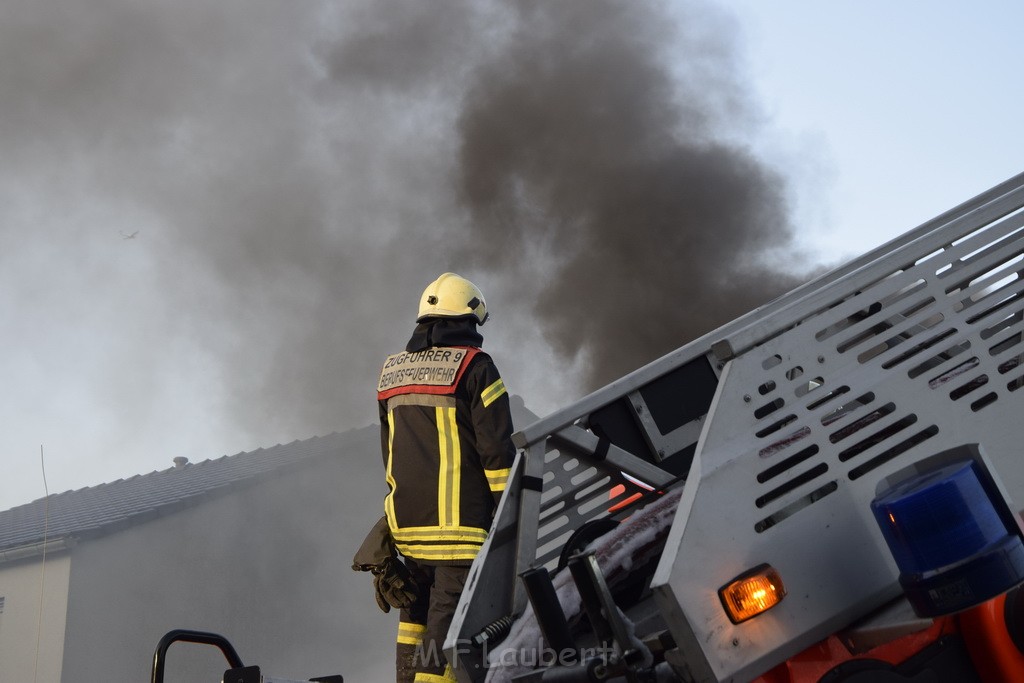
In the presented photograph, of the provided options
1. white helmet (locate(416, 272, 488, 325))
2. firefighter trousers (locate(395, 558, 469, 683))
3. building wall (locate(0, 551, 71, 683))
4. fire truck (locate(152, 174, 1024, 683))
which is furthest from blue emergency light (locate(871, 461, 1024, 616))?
building wall (locate(0, 551, 71, 683))

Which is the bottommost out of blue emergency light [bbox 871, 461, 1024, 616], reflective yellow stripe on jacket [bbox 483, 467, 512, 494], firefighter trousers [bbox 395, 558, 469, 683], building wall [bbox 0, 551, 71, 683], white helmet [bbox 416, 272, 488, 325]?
blue emergency light [bbox 871, 461, 1024, 616]

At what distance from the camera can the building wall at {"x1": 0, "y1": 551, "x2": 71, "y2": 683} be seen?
8539 mm

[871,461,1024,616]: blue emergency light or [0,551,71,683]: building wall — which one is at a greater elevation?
Result: [0,551,71,683]: building wall

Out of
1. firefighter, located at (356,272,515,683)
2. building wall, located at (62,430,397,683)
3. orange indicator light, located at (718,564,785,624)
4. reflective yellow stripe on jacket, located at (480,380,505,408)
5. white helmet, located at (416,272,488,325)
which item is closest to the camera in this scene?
orange indicator light, located at (718,564,785,624)

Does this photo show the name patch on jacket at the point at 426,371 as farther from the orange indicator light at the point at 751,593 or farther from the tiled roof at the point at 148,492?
the tiled roof at the point at 148,492

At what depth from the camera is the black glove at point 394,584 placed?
3930 mm

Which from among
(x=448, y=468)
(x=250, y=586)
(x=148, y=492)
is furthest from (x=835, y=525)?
(x=148, y=492)

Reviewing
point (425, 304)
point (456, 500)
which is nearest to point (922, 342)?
point (456, 500)

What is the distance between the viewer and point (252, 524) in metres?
10.8

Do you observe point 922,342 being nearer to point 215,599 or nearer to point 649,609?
point 649,609

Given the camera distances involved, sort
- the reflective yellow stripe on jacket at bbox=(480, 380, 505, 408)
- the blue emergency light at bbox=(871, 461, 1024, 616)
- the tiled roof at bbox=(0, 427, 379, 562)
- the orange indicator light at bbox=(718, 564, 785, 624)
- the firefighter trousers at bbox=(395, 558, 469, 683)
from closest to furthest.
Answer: the blue emergency light at bbox=(871, 461, 1024, 616), the orange indicator light at bbox=(718, 564, 785, 624), the firefighter trousers at bbox=(395, 558, 469, 683), the reflective yellow stripe on jacket at bbox=(480, 380, 505, 408), the tiled roof at bbox=(0, 427, 379, 562)

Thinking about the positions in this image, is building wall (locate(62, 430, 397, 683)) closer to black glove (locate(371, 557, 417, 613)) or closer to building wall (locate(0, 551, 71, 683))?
building wall (locate(0, 551, 71, 683))

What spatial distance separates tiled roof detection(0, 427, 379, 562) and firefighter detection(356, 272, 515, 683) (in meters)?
5.67

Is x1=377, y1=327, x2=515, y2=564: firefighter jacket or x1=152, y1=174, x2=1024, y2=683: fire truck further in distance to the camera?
x1=377, y1=327, x2=515, y2=564: firefighter jacket
